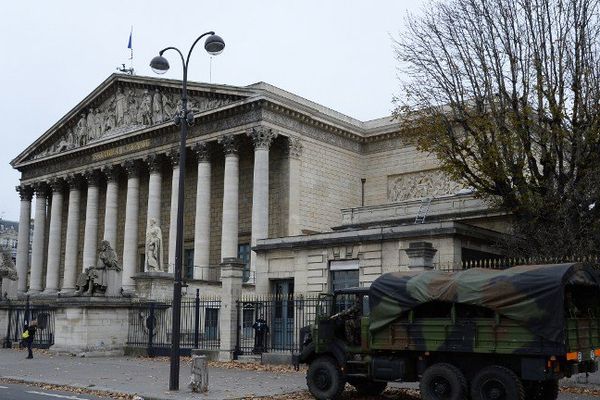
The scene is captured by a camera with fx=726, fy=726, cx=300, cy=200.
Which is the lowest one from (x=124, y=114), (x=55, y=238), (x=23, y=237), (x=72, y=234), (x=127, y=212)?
(x=55, y=238)

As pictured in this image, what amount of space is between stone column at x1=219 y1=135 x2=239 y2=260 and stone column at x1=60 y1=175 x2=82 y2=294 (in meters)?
16.8

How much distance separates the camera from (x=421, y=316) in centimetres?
1334

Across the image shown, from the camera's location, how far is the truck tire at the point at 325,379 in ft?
45.3

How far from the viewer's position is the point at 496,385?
39.5 feet

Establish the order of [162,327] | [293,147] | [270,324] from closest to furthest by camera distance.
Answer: [270,324] < [162,327] < [293,147]

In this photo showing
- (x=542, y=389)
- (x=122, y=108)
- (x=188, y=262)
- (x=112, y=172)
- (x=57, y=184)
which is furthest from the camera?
(x=57, y=184)

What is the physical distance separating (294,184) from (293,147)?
211 cm

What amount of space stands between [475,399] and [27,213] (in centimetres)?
5177

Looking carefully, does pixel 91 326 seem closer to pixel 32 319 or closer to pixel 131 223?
pixel 32 319

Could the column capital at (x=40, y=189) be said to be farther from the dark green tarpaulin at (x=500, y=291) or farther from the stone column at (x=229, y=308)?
the dark green tarpaulin at (x=500, y=291)

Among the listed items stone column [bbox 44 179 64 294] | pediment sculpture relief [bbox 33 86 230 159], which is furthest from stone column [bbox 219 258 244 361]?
stone column [bbox 44 179 64 294]

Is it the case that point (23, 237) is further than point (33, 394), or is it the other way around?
point (23, 237)

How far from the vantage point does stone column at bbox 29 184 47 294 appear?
56000 millimetres

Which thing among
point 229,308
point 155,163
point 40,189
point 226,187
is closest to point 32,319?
point 229,308
